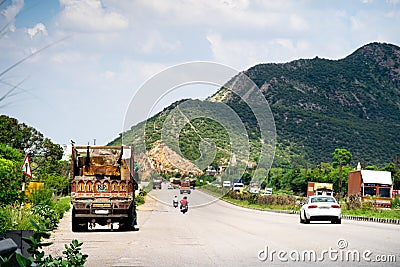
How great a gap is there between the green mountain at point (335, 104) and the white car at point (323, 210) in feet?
119

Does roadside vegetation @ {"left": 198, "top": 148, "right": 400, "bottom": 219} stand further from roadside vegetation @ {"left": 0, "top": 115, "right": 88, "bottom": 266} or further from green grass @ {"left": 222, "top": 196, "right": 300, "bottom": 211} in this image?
roadside vegetation @ {"left": 0, "top": 115, "right": 88, "bottom": 266}

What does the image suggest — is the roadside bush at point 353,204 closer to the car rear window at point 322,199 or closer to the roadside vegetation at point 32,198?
the car rear window at point 322,199

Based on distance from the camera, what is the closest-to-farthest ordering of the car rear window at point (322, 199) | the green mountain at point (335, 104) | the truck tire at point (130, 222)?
the truck tire at point (130, 222), the car rear window at point (322, 199), the green mountain at point (335, 104)

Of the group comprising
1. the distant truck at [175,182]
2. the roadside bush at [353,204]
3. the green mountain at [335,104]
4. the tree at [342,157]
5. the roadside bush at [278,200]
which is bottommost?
the roadside bush at [278,200]

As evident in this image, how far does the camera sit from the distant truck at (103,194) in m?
25.9

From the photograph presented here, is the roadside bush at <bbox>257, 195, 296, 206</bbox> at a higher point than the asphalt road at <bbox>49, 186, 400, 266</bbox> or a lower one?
lower

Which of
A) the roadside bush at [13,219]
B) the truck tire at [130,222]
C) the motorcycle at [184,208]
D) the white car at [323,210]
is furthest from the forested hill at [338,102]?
the roadside bush at [13,219]

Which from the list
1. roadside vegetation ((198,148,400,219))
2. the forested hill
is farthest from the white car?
the forested hill

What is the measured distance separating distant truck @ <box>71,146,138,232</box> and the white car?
983cm

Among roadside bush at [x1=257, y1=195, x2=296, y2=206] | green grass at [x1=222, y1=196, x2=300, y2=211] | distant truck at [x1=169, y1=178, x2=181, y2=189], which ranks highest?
distant truck at [x1=169, y1=178, x2=181, y2=189]

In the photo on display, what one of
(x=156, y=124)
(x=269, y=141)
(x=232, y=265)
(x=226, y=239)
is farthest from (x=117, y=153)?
(x=269, y=141)

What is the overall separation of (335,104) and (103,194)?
12370 centimetres

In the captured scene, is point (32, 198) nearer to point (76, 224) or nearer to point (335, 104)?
point (76, 224)

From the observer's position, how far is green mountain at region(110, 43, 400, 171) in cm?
11631
